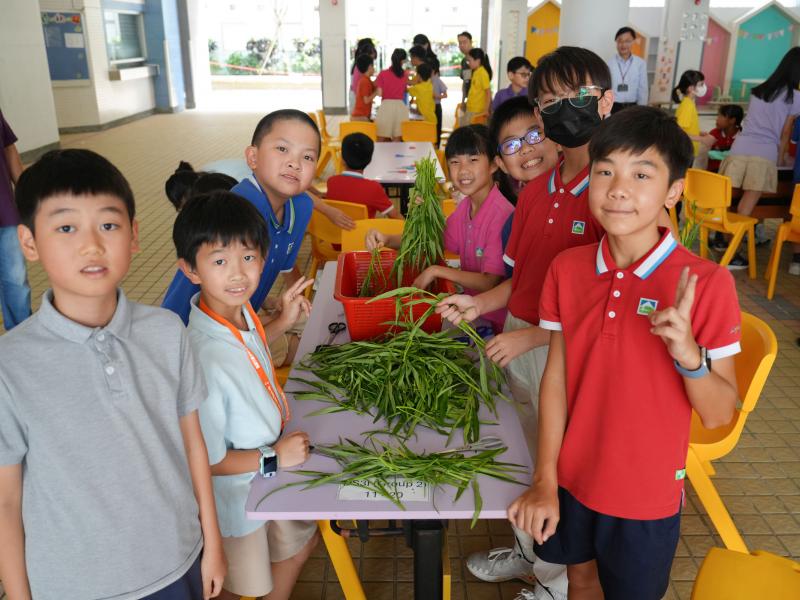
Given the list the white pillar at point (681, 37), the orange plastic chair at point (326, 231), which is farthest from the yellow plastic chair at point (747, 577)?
the white pillar at point (681, 37)

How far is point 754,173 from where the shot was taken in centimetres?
525

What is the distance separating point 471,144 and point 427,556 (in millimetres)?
1483

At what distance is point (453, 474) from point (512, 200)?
162 cm

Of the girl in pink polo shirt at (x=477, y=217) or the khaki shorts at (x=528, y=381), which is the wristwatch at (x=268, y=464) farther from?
the girl in pink polo shirt at (x=477, y=217)

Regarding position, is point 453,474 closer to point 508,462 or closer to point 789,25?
point 508,462

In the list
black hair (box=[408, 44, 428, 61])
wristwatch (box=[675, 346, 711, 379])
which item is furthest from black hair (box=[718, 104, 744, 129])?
wristwatch (box=[675, 346, 711, 379])

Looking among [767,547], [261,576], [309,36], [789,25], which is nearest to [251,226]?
[261,576]

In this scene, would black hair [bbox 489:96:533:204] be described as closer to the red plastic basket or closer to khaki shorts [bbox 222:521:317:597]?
the red plastic basket

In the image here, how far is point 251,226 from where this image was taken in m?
1.69

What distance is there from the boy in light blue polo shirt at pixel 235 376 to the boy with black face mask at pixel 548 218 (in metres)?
0.56

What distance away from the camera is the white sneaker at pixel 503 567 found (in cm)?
230

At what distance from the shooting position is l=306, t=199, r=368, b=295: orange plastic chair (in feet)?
13.0

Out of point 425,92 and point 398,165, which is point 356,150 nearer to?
point 398,165

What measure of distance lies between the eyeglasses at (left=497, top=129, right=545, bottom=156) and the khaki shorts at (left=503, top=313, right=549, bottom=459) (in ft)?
1.95
